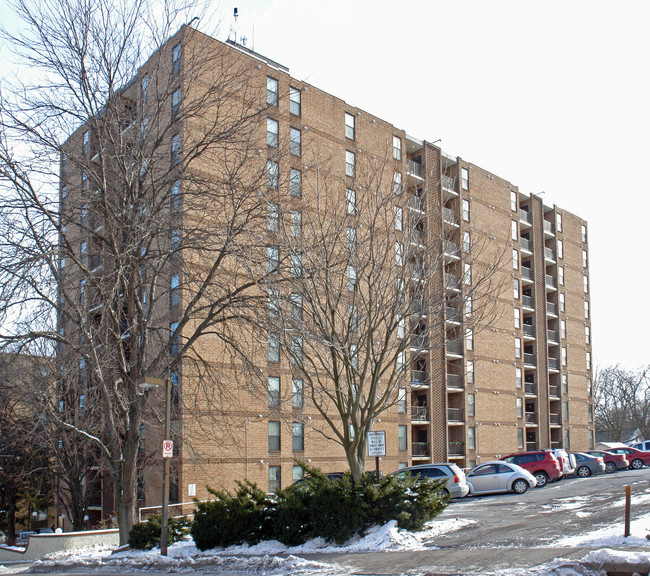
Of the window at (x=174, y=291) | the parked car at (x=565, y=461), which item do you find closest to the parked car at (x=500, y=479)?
the parked car at (x=565, y=461)

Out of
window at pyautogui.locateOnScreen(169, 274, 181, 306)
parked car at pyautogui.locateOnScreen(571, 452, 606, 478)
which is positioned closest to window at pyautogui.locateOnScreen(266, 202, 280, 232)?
window at pyautogui.locateOnScreen(169, 274, 181, 306)

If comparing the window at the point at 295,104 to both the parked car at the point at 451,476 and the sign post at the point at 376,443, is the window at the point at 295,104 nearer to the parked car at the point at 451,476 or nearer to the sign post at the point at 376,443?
the parked car at the point at 451,476

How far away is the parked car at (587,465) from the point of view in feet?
115

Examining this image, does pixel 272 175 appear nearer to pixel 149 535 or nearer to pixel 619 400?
pixel 149 535

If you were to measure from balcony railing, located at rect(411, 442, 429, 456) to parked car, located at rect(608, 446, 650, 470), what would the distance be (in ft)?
37.9

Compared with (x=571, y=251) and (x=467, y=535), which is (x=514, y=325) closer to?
(x=571, y=251)

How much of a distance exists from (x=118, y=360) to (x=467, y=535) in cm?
1034

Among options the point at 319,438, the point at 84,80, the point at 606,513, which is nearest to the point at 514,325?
the point at 319,438

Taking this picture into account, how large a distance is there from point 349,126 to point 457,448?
74.5ft

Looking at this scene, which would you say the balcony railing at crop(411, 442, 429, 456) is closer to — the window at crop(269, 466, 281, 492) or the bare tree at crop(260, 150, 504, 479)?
the window at crop(269, 466, 281, 492)

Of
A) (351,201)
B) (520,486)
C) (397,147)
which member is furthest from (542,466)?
(397,147)

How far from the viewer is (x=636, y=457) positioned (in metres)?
39.6

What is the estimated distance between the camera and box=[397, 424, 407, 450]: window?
143 feet

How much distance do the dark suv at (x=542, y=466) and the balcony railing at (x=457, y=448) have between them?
16203 millimetres
